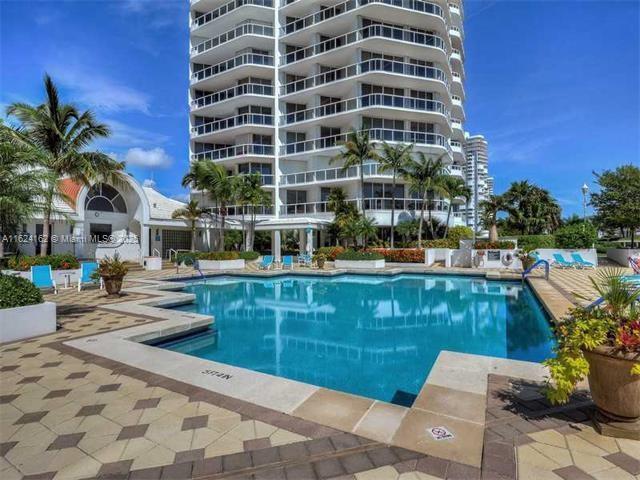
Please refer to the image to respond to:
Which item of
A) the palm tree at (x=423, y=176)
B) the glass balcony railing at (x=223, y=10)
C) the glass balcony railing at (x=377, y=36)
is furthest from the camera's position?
the glass balcony railing at (x=223, y=10)

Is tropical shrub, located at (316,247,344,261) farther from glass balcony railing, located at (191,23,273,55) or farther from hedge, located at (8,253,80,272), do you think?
glass balcony railing, located at (191,23,273,55)

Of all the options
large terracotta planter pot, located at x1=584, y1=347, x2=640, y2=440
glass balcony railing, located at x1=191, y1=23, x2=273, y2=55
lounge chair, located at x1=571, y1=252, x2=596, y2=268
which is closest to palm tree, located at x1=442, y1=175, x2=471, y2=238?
lounge chair, located at x1=571, y1=252, x2=596, y2=268

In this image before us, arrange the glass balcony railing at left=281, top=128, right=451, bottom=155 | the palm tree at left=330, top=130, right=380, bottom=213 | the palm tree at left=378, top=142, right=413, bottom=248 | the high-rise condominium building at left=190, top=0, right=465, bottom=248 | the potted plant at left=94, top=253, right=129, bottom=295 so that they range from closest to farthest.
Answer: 1. the potted plant at left=94, top=253, right=129, bottom=295
2. the palm tree at left=330, top=130, right=380, bottom=213
3. the palm tree at left=378, top=142, right=413, bottom=248
4. the high-rise condominium building at left=190, top=0, right=465, bottom=248
5. the glass balcony railing at left=281, top=128, right=451, bottom=155

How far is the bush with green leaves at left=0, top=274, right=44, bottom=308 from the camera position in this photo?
21.8 feet

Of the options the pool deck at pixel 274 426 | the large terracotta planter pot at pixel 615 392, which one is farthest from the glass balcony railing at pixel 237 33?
the large terracotta planter pot at pixel 615 392

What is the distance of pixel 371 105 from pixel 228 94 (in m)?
13.7

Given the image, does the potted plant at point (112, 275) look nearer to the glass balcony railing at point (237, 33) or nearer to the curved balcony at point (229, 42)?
the curved balcony at point (229, 42)

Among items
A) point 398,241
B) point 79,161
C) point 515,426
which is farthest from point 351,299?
point 398,241

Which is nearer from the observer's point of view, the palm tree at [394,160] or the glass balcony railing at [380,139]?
the palm tree at [394,160]

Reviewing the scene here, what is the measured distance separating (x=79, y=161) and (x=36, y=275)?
498cm

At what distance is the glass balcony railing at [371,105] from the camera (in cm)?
2706

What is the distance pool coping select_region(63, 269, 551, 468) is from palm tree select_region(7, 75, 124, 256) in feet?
36.3

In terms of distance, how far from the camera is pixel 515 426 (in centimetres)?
332

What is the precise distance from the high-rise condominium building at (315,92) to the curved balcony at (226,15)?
114mm
